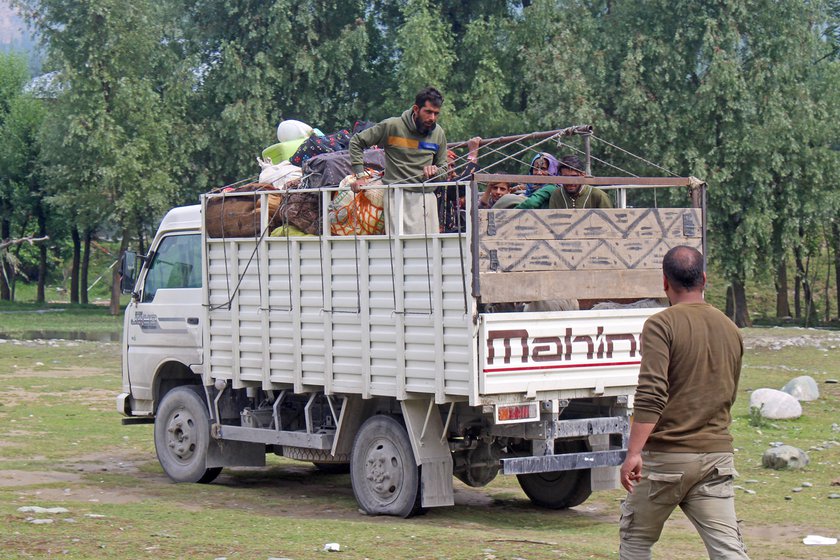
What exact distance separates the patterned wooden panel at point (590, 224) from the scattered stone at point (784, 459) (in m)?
2.99

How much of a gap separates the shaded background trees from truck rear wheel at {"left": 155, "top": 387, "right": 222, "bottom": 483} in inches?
901

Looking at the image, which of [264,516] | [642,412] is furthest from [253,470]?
[642,412]

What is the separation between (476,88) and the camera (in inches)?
1412

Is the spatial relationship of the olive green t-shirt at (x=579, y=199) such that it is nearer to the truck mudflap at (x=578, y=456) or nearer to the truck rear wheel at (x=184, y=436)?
the truck mudflap at (x=578, y=456)

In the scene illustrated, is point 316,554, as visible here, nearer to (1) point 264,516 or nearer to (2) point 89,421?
(1) point 264,516

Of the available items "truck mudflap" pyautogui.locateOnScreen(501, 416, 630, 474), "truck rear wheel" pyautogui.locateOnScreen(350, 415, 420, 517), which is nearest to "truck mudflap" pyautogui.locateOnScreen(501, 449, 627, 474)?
"truck mudflap" pyautogui.locateOnScreen(501, 416, 630, 474)

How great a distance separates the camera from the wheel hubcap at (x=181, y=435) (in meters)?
11.7

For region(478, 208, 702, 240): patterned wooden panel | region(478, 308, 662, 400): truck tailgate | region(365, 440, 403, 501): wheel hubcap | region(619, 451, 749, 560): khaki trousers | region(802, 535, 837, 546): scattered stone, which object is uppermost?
region(478, 208, 702, 240): patterned wooden panel

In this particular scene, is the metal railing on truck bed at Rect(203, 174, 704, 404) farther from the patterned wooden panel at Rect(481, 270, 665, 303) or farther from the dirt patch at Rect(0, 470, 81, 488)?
the dirt patch at Rect(0, 470, 81, 488)

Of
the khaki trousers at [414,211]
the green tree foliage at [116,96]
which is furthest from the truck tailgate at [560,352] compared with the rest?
the green tree foliage at [116,96]

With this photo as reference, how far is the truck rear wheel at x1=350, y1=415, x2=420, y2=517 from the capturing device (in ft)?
31.0

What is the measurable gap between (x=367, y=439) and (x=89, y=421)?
755 centimetres

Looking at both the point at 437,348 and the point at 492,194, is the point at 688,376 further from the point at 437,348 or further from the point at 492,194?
the point at 492,194

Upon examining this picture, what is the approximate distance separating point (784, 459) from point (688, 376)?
6983 millimetres
